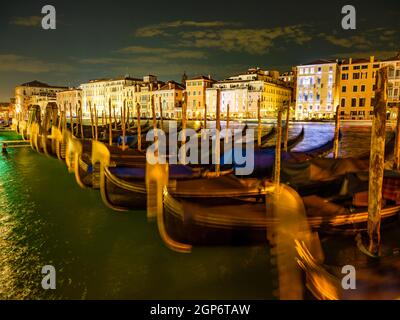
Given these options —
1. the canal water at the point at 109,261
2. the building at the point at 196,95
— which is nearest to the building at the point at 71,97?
the building at the point at 196,95

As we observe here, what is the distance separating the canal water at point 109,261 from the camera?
14.1 feet

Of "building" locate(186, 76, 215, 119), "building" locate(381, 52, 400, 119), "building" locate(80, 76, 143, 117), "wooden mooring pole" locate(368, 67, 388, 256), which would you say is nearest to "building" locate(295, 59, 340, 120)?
"building" locate(381, 52, 400, 119)

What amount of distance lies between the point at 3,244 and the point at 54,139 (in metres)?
8.31

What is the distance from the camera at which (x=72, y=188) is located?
965 centimetres

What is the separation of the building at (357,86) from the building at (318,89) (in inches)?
33.3

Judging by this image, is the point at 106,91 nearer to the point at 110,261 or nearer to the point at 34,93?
the point at 34,93

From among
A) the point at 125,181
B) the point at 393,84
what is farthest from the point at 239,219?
the point at 393,84

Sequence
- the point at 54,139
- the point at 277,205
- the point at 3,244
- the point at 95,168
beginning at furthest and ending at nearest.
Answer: the point at 54,139 → the point at 95,168 → the point at 3,244 → the point at 277,205

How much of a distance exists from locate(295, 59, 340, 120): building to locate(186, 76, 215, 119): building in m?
11.1

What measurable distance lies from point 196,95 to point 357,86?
1772 centimetres

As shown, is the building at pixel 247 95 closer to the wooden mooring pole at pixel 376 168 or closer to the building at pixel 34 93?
the wooden mooring pole at pixel 376 168

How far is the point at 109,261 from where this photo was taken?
16.4 ft
